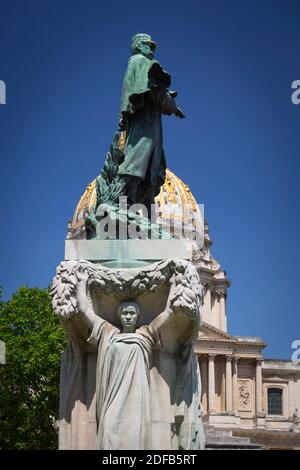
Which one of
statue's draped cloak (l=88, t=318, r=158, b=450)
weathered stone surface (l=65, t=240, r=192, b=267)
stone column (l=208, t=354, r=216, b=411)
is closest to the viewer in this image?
statue's draped cloak (l=88, t=318, r=158, b=450)

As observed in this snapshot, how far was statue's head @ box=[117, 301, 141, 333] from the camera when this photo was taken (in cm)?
907

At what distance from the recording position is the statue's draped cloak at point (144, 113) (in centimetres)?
982

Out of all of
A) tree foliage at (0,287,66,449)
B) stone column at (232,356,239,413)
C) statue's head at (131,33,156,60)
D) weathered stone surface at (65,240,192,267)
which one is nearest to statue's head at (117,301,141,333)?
weathered stone surface at (65,240,192,267)

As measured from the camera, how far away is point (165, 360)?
30.1 feet

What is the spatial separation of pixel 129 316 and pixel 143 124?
221cm

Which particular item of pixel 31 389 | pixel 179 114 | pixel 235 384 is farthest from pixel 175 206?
pixel 179 114

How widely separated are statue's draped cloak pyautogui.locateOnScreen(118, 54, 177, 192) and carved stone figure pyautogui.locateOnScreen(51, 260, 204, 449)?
1.29m

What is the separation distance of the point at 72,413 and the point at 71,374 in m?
0.39

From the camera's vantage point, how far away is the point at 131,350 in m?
8.88

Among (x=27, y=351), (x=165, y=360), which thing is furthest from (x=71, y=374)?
(x=27, y=351)

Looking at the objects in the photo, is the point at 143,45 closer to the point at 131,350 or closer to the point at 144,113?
the point at 144,113

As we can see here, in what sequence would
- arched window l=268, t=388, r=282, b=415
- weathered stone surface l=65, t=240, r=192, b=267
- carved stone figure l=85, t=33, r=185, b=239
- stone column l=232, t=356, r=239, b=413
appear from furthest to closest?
arched window l=268, t=388, r=282, b=415, stone column l=232, t=356, r=239, b=413, carved stone figure l=85, t=33, r=185, b=239, weathered stone surface l=65, t=240, r=192, b=267

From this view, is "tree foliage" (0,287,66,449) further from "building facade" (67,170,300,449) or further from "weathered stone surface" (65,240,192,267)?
"building facade" (67,170,300,449)

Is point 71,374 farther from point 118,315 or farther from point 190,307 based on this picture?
point 190,307
